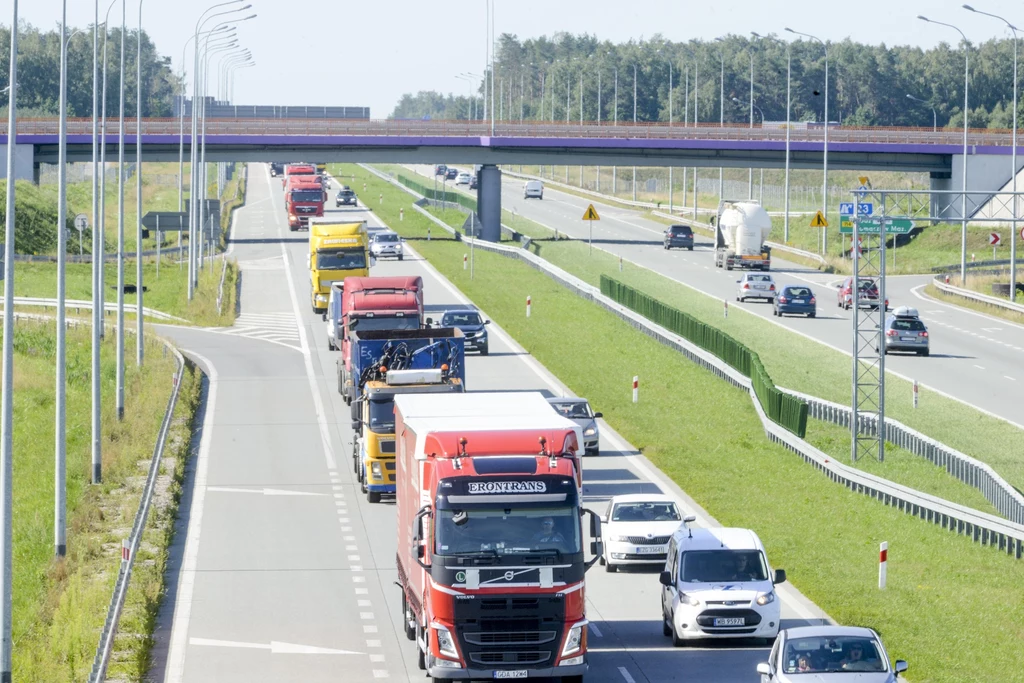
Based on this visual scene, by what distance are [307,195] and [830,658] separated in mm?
92957

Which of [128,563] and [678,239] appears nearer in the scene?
[128,563]

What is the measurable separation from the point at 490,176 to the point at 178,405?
184ft

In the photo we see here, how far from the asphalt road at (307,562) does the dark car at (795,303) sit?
17.1 metres

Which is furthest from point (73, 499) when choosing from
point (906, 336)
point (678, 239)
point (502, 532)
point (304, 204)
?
point (304, 204)

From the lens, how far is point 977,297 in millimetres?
75938

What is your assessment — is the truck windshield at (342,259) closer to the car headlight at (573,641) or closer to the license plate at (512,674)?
the car headlight at (573,641)

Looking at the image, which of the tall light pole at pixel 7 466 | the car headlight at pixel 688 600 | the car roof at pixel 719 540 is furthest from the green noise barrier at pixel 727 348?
the tall light pole at pixel 7 466

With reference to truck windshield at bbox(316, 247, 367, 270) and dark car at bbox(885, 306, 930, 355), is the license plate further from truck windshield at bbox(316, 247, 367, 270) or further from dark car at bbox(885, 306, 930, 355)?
truck windshield at bbox(316, 247, 367, 270)

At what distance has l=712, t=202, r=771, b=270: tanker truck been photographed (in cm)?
8631

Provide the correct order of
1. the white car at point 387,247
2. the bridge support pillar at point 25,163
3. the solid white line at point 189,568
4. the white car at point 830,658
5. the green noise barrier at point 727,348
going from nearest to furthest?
the white car at point 830,658
the solid white line at point 189,568
the green noise barrier at point 727,348
the white car at point 387,247
the bridge support pillar at point 25,163

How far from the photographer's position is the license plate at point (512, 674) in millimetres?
19594

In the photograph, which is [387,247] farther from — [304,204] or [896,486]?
[896,486]

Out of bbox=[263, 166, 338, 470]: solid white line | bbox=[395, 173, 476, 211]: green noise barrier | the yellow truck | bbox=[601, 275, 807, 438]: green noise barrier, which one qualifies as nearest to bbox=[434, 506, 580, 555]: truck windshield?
bbox=[263, 166, 338, 470]: solid white line

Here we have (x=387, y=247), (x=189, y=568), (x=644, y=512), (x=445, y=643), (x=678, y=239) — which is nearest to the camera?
(x=445, y=643)
